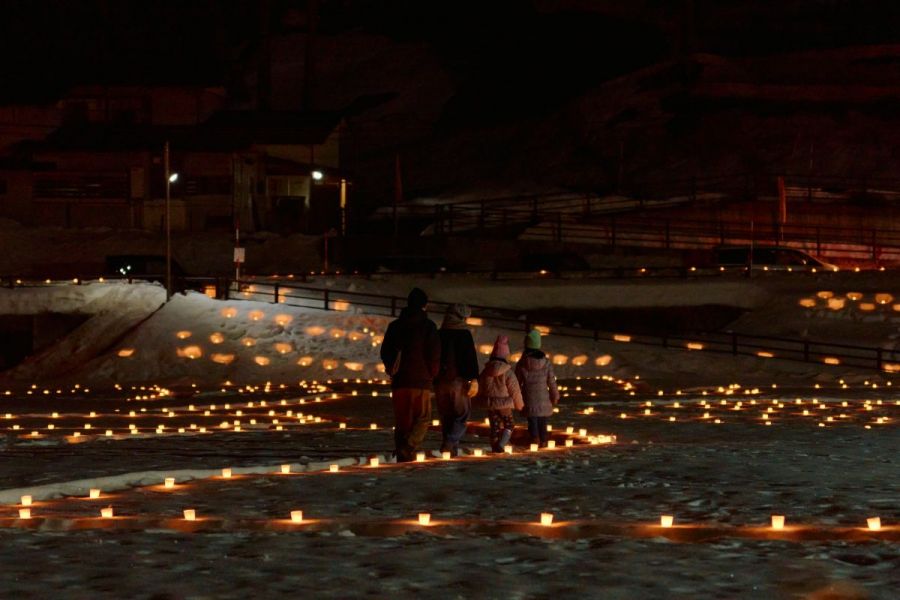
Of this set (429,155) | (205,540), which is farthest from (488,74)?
(205,540)

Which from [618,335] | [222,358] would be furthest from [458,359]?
[618,335]

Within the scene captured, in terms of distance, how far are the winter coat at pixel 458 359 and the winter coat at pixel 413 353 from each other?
0.60 m

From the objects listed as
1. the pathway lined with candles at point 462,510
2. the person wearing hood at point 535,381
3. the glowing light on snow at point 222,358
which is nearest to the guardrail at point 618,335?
the glowing light on snow at point 222,358

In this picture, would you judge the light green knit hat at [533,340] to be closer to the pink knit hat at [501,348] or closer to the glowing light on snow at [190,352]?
the pink knit hat at [501,348]

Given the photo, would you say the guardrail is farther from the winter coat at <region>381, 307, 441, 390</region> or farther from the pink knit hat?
the winter coat at <region>381, 307, 441, 390</region>

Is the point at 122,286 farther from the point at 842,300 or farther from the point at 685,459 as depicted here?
the point at 685,459

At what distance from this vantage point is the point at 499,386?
14.9 m

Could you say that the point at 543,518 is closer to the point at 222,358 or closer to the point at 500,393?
the point at 500,393

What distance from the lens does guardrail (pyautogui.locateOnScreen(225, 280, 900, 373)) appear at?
32.8 m

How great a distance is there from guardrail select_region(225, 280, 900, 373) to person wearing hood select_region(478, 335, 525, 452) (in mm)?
17568

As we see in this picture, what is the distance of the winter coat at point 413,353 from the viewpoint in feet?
43.9

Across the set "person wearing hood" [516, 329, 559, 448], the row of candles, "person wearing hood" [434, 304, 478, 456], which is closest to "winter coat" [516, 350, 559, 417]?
"person wearing hood" [516, 329, 559, 448]

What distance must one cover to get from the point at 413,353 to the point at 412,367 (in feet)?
0.44

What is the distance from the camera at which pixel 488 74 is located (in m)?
78.3
